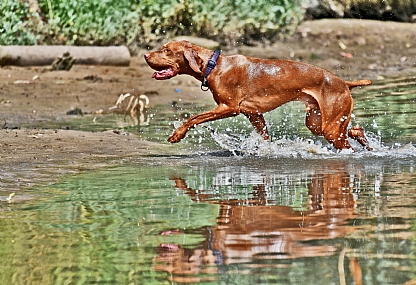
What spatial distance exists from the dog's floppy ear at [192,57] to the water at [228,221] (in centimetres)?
83

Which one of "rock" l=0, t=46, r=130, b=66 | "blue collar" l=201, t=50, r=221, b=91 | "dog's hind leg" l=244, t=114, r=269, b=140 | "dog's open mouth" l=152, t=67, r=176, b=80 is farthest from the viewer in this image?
"rock" l=0, t=46, r=130, b=66

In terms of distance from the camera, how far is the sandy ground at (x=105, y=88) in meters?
7.98

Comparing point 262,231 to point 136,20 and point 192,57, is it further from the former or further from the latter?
point 136,20

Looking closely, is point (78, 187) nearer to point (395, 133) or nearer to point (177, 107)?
point (395, 133)

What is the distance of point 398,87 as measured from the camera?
1394cm

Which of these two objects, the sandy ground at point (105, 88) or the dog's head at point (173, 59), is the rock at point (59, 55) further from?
the dog's head at point (173, 59)

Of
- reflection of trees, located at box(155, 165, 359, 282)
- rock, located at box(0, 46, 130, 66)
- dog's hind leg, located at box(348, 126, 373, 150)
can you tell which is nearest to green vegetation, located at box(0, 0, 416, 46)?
rock, located at box(0, 46, 130, 66)

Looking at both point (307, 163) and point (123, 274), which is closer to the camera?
point (123, 274)

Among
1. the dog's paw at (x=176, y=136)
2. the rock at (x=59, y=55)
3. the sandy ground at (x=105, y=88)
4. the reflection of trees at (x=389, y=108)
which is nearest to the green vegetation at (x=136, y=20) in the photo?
the sandy ground at (x=105, y=88)

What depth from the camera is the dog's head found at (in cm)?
824

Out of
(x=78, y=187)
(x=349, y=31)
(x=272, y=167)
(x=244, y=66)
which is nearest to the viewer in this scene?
(x=78, y=187)

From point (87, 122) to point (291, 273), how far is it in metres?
7.41

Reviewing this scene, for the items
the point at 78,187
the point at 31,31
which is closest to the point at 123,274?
the point at 78,187

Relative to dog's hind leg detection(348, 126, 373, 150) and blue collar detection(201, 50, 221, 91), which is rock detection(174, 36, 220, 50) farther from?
blue collar detection(201, 50, 221, 91)
